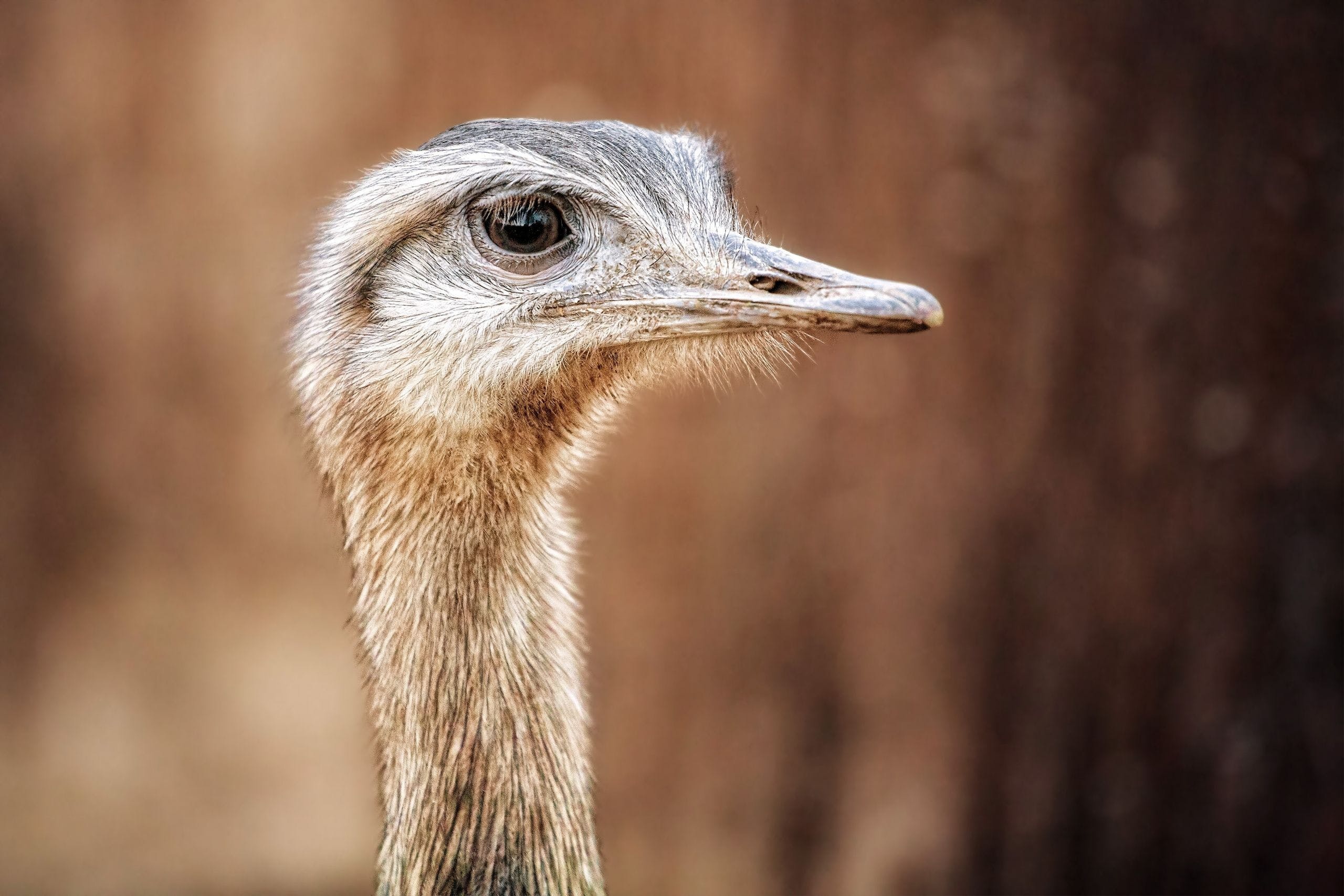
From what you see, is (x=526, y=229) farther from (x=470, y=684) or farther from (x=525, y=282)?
(x=470, y=684)

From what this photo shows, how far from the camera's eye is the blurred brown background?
341cm

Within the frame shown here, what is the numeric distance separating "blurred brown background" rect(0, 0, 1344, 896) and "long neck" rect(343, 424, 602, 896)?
1870 millimetres

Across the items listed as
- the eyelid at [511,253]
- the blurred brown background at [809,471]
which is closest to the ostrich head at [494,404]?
the eyelid at [511,253]

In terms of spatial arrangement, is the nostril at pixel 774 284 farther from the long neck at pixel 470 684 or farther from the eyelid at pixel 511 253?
the long neck at pixel 470 684

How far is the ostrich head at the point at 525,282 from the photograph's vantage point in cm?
161

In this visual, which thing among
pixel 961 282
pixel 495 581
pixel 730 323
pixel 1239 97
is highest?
pixel 1239 97

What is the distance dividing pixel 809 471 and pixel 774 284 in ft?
6.56

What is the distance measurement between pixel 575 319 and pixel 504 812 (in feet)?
2.18

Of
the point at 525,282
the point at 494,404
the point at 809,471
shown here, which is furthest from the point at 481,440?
the point at 809,471

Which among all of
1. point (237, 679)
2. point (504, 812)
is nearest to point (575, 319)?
point (504, 812)

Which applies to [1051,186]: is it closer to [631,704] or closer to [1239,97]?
[1239,97]

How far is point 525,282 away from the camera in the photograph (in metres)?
1.64

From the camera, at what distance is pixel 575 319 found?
1.65 m

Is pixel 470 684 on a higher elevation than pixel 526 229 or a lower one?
lower
